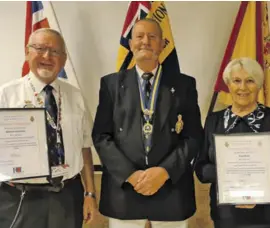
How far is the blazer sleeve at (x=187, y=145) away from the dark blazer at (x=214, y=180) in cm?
5

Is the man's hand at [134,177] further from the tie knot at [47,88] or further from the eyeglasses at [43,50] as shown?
the eyeglasses at [43,50]

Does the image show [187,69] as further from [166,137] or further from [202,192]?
[166,137]

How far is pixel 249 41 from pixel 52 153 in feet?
5.79

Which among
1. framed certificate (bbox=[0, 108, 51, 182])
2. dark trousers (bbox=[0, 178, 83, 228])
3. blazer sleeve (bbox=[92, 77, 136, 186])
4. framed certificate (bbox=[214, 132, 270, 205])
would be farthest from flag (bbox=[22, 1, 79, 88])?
framed certificate (bbox=[214, 132, 270, 205])

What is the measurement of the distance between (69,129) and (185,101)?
61 cm

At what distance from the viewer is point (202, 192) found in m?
2.68

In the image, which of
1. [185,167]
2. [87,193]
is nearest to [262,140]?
[185,167]

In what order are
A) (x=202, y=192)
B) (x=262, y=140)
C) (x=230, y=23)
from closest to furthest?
(x=262, y=140)
(x=202, y=192)
(x=230, y=23)

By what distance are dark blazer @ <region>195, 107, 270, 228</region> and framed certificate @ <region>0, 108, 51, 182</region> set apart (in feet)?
2.54

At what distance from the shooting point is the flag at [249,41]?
8.77ft

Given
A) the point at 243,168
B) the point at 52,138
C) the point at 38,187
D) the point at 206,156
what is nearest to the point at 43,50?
the point at 52,138

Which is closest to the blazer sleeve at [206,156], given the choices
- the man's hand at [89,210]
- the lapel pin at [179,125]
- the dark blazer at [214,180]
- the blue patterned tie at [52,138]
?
the dark blazer at [214,180]

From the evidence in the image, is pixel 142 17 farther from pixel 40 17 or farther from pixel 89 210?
pixel 89 210

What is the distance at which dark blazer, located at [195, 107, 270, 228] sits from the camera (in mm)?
1722
